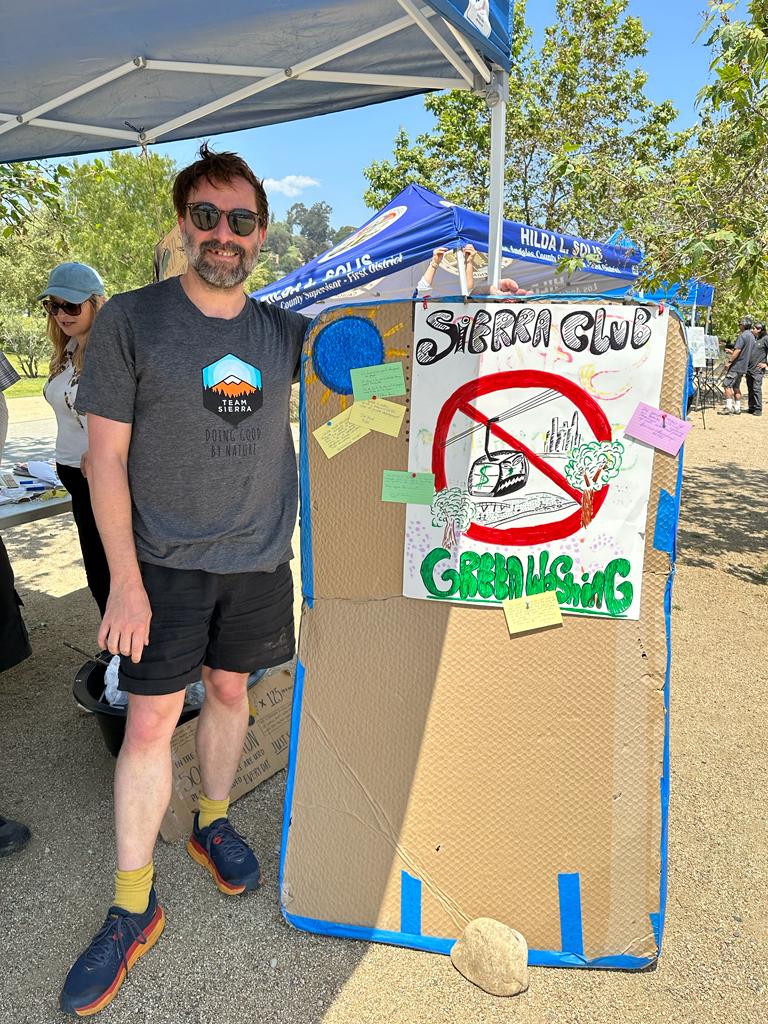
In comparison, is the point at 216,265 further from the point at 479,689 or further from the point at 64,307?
the point at 64,307

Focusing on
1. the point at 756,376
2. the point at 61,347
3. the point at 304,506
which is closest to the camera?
the point at 304,506

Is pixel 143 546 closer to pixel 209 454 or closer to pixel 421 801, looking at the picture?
pixel 209 454

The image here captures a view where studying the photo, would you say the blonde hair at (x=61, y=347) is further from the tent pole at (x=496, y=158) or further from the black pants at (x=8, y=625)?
the tent pole at (x=496, y=158)

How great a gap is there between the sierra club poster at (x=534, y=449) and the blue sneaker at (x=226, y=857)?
3.46 ft

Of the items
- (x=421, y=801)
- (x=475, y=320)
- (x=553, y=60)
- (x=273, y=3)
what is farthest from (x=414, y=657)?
(x=553, y=60)

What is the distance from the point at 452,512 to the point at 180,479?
74 cm

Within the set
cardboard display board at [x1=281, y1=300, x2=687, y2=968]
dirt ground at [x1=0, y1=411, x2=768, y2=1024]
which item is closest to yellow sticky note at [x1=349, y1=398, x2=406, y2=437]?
cardboard display board at [x1=281, y1=300, x2=687, y2=968]

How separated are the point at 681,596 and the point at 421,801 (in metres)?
Result: 3.12

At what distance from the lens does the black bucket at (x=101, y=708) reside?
241 centimetres

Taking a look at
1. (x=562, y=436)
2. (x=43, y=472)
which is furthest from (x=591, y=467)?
(x=43, y=472)

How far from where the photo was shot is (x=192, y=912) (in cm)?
201

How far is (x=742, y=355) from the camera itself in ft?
45.0

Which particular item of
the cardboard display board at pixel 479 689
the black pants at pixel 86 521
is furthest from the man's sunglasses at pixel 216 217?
the black pants at pixel 86 521

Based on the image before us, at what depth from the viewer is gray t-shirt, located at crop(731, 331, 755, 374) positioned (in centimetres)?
1344
